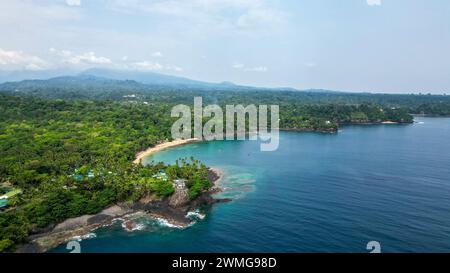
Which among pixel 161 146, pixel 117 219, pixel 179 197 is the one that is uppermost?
pixel 161 146

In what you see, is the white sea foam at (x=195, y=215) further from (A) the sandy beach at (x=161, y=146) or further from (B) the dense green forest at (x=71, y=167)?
(A) the sandy beach at (x=161, y=146)

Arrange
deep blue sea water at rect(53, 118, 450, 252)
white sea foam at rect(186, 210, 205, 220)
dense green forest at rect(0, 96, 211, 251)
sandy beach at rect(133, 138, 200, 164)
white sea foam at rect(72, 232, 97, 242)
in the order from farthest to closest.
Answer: sandy beach at rect(133, 138, 200, 164) < white sea foam at rect(186, 210, 205, 220) < dense green forest at rect(0, 96, 211, 251) < white sea foam at rect(72, 232, 97, 242) < deep blue sea water at rect(53, 118, 450, 252)

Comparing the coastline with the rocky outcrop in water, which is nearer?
the coastline

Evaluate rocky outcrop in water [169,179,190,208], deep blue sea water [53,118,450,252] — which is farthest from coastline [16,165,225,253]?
deep blue sea water [53,118,450,252]

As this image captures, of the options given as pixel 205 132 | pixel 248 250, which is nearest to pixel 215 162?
pixel 205 132

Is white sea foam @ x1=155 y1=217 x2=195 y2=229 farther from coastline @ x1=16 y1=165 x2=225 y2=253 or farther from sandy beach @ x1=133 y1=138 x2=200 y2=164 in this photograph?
sandy beach @ x1=133 y1=138 x2=200 y2=164

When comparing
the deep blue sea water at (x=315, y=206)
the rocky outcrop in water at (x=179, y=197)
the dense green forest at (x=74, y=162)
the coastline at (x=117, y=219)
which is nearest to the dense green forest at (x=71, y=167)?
the dense green forest at (x=74, y=162)

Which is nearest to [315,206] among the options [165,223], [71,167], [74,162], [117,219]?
[165,223]

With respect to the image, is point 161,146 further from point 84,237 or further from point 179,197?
point 84,237
